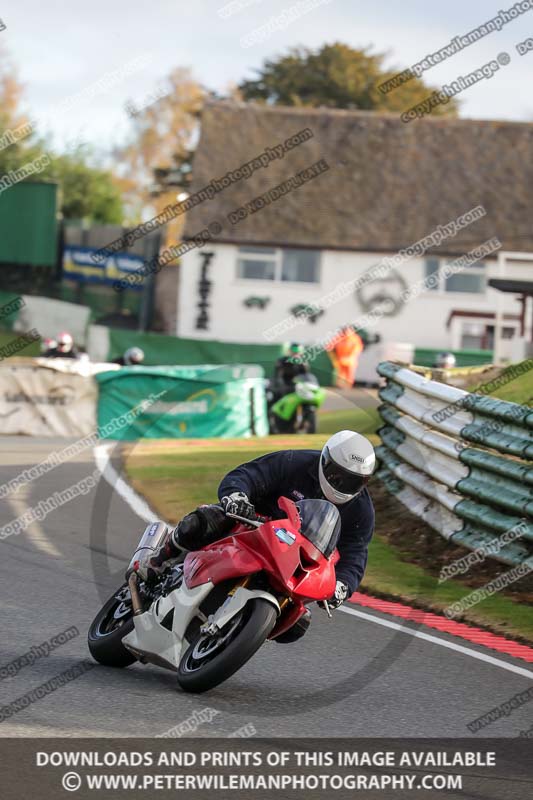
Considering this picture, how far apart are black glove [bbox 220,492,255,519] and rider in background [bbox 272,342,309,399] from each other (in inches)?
611

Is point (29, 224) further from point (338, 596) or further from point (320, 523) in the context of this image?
point (320, 523)

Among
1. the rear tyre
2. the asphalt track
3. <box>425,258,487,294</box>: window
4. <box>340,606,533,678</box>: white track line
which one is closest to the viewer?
the asphalt track

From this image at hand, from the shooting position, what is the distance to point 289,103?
201 ft

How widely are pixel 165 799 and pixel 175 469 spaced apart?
36.6 feet

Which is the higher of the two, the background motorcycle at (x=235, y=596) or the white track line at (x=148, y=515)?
the background motorcycle at (x=235, y=596)

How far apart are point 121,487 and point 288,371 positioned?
A: 26.2ft

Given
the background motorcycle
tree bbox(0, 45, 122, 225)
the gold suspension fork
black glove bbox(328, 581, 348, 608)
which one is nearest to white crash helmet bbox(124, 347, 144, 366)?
the gold suspension fork

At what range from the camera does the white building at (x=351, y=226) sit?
147ft

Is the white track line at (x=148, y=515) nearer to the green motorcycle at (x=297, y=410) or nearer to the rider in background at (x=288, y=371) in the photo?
the green motorcycle at (x=297, y=410)

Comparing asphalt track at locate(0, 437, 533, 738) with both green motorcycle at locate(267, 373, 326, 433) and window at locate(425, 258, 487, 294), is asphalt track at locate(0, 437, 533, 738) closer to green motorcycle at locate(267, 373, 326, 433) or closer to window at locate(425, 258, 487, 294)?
green motorcycle at locate(267, 373, 326, 433)

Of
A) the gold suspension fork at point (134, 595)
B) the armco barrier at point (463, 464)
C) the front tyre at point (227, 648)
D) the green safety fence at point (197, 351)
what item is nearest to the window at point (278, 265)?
the green safety fence at point (197, 351)

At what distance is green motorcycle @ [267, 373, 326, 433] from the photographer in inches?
836

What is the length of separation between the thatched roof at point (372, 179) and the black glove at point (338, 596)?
38.5 meters

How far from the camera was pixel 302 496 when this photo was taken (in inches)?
266
